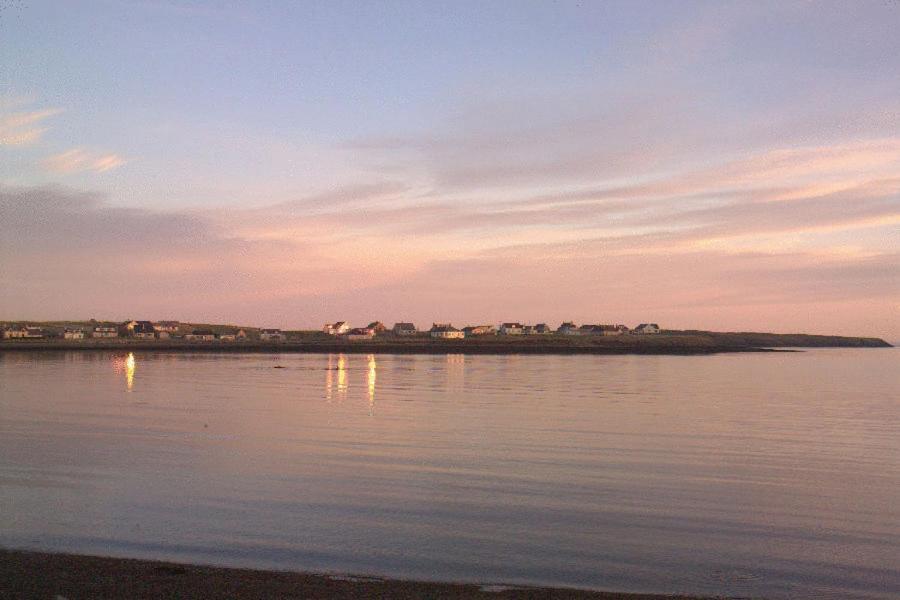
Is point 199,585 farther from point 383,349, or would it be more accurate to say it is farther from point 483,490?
point 383,349

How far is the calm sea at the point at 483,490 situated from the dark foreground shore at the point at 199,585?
3.35 ft

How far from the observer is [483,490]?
19.6 metres

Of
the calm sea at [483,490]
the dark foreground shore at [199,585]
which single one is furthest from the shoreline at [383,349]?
the dark foreground shore at [199,585]

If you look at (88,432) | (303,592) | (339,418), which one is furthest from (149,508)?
(339,418)

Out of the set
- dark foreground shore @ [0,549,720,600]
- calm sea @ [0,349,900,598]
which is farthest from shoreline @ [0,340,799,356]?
dark foreground shore @ [0,549,720,600]

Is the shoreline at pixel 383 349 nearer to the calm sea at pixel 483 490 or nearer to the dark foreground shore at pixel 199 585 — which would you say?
the calm sea at pixel 483 490

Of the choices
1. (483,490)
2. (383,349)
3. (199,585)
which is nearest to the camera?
(199,585)

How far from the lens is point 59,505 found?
57.8 feet

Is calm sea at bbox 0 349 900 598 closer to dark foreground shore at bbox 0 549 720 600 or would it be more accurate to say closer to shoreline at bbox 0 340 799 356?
dark foreground shore at bbox 0 549 720 600

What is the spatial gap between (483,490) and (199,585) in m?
9.68

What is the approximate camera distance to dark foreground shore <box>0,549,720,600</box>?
10625 mm

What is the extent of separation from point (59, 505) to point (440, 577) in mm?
10301

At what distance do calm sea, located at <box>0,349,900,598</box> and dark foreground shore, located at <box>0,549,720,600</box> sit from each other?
3.35 ft

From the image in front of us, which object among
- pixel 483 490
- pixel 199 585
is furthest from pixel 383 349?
pixel 199 585
